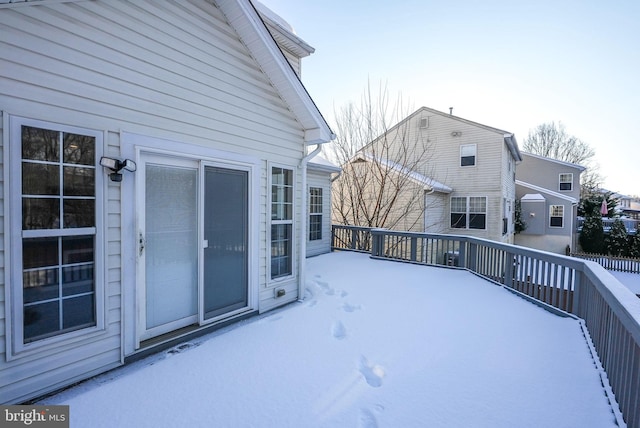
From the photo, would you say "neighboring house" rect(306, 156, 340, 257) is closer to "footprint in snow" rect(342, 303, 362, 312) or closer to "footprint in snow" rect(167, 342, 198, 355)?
"footprint in snow" rect(342, 303, 362, 312)

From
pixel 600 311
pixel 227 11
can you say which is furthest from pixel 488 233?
pixel 227 11

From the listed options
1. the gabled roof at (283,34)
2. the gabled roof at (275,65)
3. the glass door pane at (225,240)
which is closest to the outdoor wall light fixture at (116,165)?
the glass door pane at (225,240)

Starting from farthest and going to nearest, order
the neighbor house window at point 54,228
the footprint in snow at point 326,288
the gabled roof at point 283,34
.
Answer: the gabled roof at point 283,34 < the footprint in snow at point 326,288 < the neighbor house window at point 54,228

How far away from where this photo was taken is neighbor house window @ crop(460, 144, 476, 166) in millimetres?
13477

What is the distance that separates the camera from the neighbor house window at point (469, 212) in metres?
13.3

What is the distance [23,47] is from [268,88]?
2.51m

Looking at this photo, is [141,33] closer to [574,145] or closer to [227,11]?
[227,11]

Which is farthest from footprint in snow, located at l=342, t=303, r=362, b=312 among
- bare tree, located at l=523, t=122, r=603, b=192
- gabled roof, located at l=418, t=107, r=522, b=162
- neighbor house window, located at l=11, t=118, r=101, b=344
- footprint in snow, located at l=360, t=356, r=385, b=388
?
bare tree, located at l=523, t=122, r=603, b=192

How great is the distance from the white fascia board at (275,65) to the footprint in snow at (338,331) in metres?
2.74

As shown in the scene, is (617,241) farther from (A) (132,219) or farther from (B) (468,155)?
(A) (132,219)

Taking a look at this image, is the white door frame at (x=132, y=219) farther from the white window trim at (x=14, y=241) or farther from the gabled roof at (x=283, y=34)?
the gabled roof at (x=283, y=34)

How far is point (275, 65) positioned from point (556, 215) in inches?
812

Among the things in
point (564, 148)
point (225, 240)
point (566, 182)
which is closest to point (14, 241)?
point (225, 240)
